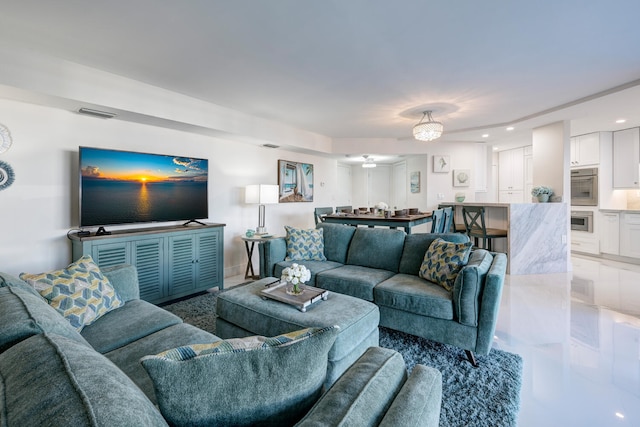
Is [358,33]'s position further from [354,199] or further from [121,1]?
[354,199]

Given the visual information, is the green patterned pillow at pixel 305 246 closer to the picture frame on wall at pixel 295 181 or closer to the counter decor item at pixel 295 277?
the counter decor item at pixel 295 277

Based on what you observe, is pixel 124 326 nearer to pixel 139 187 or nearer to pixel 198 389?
pixel 198 389

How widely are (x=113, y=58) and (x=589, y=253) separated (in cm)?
798

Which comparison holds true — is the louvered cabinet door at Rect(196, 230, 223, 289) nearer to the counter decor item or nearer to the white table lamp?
the white table lamp

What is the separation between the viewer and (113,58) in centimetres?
260

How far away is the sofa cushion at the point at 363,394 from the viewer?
67 centimetres

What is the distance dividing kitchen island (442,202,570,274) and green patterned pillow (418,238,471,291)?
2655 mm

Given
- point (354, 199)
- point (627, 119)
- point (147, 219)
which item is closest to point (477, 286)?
point (147, 219)

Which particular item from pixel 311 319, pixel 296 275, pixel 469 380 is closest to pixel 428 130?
pixel 296 275

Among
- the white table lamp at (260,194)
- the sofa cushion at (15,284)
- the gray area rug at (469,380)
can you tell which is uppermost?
the white table lamp at (260,194)

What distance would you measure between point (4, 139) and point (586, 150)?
8457 mm

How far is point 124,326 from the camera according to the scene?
1.68 meters

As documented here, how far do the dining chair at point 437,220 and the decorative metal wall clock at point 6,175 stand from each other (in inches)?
189

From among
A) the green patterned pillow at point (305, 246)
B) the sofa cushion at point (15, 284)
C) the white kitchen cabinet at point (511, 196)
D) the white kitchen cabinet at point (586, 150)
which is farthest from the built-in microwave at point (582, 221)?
the sofa cushion at point (15, 284)
